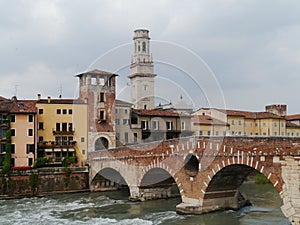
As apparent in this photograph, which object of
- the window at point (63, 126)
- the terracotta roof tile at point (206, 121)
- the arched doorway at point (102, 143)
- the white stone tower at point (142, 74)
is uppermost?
the white stone tower at point (142, 74)

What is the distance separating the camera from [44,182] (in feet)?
159

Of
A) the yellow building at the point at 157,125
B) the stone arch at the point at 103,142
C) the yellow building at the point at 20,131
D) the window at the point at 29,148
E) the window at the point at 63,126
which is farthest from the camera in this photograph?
the yellow building at the point at 157,125

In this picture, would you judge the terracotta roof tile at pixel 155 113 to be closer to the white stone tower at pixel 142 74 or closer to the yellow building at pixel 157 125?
the yellow building at pixel 157 125

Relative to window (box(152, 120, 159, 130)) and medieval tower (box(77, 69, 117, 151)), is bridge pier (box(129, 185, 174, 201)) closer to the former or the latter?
medieval tower (box(77, 69, 117, 151))

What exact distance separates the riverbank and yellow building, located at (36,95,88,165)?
4.46 meters

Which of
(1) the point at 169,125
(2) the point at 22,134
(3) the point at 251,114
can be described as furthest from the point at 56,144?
(3) the point at 251,114

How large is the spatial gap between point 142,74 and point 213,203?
4880 centimetres

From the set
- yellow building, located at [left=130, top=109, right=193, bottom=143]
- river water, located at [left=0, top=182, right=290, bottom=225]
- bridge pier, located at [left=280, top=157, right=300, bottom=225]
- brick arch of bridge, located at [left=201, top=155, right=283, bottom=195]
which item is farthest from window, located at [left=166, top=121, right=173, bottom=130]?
bridge pier, located at [left=280, top=157, right=300, bottom=225]

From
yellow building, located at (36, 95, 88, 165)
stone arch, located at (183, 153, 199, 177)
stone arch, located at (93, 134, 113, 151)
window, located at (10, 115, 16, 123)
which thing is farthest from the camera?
stone arch, located at (93, 134, 113, 151)

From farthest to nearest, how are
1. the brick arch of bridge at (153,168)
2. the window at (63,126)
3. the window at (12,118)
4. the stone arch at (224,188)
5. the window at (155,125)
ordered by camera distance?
1. the window at (155,125)
2. the window at (63,126)
3. the window at (12,118)
4. the brick arch of bridge at (153,168)
5. the stone arch at (224,188)

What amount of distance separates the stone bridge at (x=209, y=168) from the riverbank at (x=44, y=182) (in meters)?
5.44

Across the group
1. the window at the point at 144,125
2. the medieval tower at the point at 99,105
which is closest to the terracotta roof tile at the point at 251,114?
the window at the point at 144,125

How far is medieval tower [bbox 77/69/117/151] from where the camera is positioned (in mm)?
57375

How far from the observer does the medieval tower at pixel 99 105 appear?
57.4 metres
